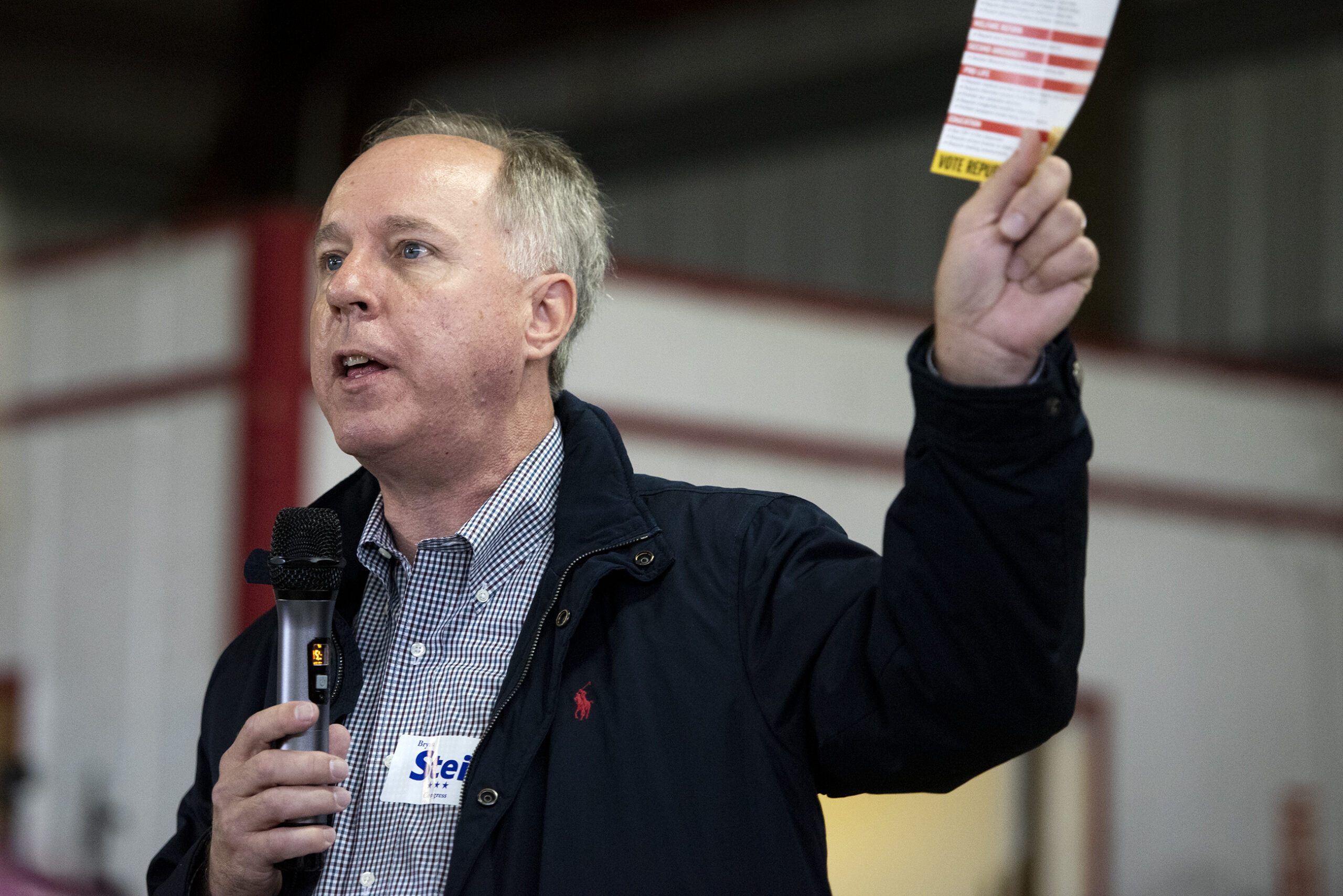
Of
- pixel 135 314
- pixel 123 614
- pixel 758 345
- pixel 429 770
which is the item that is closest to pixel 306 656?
pixel 429 770

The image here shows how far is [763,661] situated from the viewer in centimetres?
157

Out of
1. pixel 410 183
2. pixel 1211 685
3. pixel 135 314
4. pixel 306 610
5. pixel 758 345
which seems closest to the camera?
pixel 306 610

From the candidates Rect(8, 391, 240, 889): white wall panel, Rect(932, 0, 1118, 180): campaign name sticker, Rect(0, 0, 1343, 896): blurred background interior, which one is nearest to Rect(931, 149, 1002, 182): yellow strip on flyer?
Rect(932, 0, 1118, 180): campaign name sticker

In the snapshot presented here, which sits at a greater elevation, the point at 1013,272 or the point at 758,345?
the point at 758,345

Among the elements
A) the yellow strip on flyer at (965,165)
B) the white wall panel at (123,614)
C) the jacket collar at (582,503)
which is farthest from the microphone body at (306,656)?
the white wall panel at (123,614)

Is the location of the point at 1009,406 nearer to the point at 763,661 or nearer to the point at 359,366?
the point at 763,661

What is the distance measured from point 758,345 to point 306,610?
15.5 feet

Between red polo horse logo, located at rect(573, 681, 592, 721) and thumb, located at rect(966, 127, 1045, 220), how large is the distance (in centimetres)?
63

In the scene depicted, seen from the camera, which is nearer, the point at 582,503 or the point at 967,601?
the point at 967,601

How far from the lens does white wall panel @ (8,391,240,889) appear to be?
5.37 m

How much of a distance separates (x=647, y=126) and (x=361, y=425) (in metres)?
8.93

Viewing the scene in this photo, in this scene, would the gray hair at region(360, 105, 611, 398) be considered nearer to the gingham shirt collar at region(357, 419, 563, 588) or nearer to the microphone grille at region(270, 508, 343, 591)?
the gingham shirt collar at region(357, 419, 563, 588)

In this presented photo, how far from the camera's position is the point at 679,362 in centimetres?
609

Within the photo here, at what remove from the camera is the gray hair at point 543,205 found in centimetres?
195
